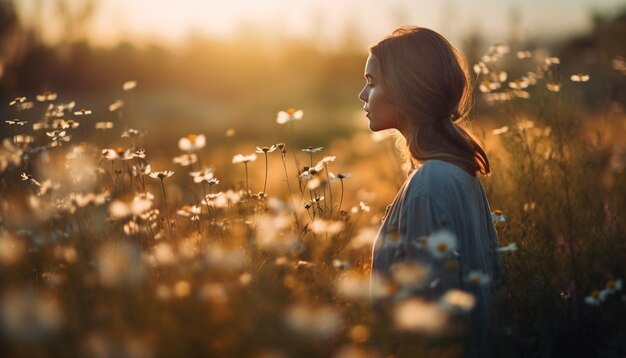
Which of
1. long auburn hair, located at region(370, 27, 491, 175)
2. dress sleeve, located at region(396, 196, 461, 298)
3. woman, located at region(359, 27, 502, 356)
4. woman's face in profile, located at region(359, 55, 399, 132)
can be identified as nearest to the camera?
dress sleeve, located at region(396, 196, 461, 298)

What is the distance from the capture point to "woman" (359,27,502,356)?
8.68 feet

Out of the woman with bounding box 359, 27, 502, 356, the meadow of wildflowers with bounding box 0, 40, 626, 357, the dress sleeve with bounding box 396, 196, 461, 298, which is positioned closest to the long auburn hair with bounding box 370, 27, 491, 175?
the woman with bounding box 359, 27, 502, 356

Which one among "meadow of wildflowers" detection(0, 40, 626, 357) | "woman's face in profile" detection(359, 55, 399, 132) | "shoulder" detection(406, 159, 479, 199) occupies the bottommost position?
"meadow of wildflowers" detection(0, 40, 626, 357)

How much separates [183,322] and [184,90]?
26127mm

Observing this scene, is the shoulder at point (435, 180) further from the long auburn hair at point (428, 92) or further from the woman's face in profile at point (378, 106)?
the woman's face in profile at point (378, 106)

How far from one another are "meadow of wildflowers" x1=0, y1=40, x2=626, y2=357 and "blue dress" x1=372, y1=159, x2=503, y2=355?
0.11 m

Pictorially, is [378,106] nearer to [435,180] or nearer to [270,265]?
[435,180]

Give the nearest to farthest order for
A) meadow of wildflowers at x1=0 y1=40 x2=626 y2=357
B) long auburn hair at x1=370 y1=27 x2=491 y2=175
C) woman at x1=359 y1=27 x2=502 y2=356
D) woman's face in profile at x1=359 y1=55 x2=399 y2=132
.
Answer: meadow of wildflowers at x1=0 y1=40 x2=626 y2=357 < woman at x1=359 y1=27 x2=502 y2=356 < long auburn hair at x1=370 y1=27 x2=491 y2=175 < woman's face in profile at x1=359 y1=55 x2=399 y2=132

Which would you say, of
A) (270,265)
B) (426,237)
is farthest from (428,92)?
(270,265)

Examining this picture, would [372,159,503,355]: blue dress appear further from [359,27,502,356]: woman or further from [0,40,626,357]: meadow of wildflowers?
[0,40,626,357]: meadow of wildflowers

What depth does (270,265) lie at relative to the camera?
2.84 metres

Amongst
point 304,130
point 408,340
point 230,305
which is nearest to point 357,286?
point 408,340

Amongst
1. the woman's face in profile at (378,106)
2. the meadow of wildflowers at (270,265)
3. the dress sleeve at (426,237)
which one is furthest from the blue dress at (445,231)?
the woman's face in profile at (378,106)

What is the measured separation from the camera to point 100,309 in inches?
85.0
